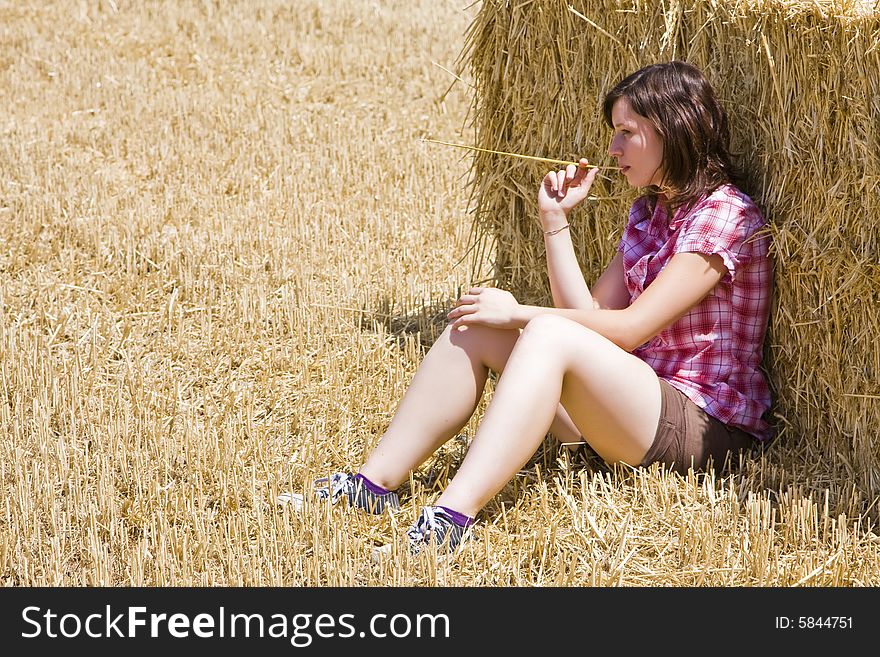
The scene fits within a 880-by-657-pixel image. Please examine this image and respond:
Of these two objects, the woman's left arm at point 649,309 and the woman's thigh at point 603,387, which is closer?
the woman's thigh at point 603,387

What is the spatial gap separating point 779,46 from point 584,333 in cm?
103

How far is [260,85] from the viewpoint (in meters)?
8.91

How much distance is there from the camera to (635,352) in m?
3.48

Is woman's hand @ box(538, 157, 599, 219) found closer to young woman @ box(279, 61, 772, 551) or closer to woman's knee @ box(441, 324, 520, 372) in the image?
young woman @ box(279, 61, 772, 551)

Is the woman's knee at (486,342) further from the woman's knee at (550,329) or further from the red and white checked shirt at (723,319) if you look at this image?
the red and white checked shirt at (723,319)

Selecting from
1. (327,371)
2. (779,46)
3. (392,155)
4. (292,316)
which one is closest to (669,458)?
(779,46)

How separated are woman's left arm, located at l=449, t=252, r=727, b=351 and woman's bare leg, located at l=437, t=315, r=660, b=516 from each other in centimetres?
10

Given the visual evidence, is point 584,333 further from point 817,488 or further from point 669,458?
point 817,488

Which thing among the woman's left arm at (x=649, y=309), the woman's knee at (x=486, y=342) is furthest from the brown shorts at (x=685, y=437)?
the woman's knee at (x=486, y=342)

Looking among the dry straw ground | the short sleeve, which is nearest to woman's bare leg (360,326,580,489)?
the dry straw ground

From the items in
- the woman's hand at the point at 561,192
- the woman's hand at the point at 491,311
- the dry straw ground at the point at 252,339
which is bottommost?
the dry straw ground at the point at 252,339

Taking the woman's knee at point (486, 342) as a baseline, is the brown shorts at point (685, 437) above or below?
below

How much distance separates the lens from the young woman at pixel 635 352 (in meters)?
2.99

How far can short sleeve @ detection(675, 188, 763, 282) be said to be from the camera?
3166mm
